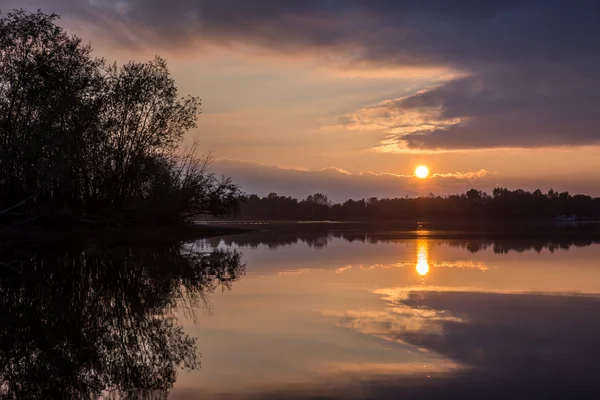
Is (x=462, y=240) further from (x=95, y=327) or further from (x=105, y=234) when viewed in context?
(x=95, y=327)

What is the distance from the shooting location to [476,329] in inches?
384

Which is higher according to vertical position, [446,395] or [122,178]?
[122,178]

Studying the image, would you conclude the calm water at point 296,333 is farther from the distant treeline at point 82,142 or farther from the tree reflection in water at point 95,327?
the distant treeline at point 82,142

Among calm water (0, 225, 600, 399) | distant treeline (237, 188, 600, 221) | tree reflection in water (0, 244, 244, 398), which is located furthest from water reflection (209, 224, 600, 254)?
distant treeline (237, 188, 600, 221)

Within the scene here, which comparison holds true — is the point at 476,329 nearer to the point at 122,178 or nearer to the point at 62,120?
the point at 62,120

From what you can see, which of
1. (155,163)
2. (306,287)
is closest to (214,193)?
(155,163)

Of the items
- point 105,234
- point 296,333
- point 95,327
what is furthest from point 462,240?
point 95,327

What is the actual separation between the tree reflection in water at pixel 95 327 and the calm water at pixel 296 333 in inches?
1.1

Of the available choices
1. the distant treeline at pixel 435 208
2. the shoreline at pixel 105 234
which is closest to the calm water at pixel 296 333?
the shoreline at pixel 105 234

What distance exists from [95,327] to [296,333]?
10.6 feet

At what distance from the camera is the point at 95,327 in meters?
9.76

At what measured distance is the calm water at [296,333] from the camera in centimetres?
684

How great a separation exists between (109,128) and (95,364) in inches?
1374

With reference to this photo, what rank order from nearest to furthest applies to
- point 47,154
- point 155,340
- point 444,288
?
point 155,340 < point 444,288 < point 47,154
